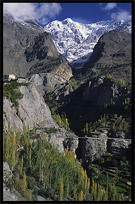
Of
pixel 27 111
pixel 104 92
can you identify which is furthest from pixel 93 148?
pixel 104 92

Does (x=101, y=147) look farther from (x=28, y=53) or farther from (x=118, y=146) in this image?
(x=28, y=53)

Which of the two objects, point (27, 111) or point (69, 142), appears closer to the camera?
point (27, 111)

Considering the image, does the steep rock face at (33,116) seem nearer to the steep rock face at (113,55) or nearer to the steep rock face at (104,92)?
the steep rock face at (104,92)

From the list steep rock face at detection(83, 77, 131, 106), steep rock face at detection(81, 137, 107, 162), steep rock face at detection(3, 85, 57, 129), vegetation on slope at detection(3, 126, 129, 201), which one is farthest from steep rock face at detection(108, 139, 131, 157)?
steep rock face at detection(83, 77, 131, 106)

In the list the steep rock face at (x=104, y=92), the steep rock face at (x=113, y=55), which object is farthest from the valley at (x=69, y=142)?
the steep rock face at (x=113, y=55)

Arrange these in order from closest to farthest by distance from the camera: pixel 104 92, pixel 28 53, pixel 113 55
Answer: pixel 104 92 < pixel 113 55 < pixel 28 53
